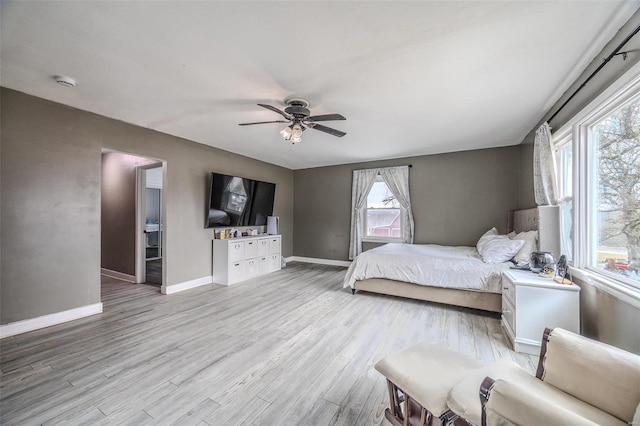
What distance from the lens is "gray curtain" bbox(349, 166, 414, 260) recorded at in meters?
5.37

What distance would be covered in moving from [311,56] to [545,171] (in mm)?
2905

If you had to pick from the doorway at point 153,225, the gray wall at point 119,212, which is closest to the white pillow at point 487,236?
the gray wall at point 119,212

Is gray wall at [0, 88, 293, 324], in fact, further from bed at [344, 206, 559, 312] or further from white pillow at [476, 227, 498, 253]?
white pillow at [476, 227, 498, 253]

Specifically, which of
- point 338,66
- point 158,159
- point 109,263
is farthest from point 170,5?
point 109,263

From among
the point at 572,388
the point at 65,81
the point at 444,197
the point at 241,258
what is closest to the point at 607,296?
the point at 572,388

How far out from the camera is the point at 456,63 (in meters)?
2.08

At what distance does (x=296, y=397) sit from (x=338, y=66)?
2589 mm

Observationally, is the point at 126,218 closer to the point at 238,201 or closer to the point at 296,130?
the point at 238,201

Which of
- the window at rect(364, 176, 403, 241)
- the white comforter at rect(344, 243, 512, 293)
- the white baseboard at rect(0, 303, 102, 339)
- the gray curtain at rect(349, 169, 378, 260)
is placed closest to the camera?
the white baseboard at rect(0, 303, 102, 339)

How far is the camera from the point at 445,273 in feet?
11.1

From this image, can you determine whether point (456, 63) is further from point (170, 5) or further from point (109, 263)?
point (109, 263)

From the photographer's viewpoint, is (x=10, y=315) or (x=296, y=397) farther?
(x=10, y=315)

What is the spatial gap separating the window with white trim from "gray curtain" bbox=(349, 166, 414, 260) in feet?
9.32

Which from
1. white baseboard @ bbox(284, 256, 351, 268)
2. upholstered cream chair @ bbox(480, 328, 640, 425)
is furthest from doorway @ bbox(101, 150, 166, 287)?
upholstered cream chair @ bbox(480, 328, 640, 425)
